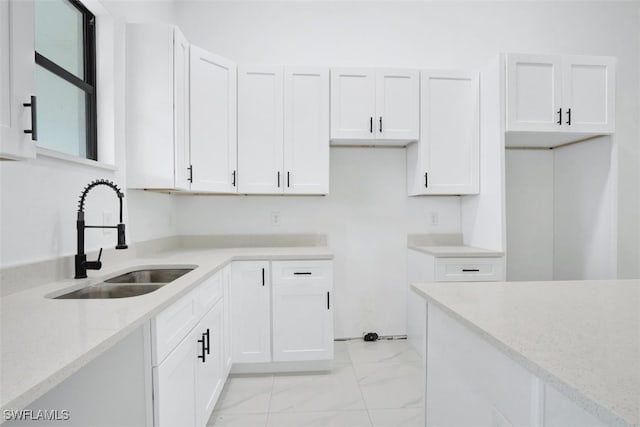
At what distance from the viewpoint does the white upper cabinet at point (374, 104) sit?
8.82 ft

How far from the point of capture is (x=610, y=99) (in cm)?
257

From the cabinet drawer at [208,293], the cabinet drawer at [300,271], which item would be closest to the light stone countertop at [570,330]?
the cabinet drawer at [208,293]

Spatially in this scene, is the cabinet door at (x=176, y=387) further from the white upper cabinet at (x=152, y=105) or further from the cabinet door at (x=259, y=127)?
the cabinet door at (x=259, y=127)

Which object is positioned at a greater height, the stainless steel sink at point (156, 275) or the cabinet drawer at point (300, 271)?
the stainless steel sink at point (156, 275)

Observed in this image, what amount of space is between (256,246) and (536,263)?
2577 mm

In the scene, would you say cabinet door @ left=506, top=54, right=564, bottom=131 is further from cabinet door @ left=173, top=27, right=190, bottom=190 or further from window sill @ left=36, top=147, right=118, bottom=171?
window sill @ left=36, top=147, right=118, bottom=171

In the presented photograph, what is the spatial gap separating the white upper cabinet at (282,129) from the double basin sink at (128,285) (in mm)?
916

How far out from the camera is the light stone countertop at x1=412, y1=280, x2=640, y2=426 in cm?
51

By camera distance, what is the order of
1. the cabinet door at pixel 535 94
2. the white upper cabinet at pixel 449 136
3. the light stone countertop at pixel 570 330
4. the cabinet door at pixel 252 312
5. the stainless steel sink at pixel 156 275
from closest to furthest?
1. the light stone countertop at pixel 570 330
2. the stainless steel sink at pixel 156 275
3. the cabinet door at pixel 252 312
4. the cabinet door at pixel 535 94
5. the white upper cabinet at pixel 449 136

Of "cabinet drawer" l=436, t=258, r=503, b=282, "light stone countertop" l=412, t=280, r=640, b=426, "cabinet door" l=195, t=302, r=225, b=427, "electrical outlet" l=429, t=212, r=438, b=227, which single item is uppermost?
"electrical outlet" l=429, t=212, r=438, b=227

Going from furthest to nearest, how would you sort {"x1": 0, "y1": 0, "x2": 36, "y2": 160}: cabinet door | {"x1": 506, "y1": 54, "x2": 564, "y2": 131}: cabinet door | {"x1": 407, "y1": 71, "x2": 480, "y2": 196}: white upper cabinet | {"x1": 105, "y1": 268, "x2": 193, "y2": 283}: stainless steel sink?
{"x1": 407, "y1": 71, "x2": 480, "y2": 196}: white upper cabinet, {"x1": 506, "y1": 54, "x2": 564, "y2": 131}: cabinet door, {"x1": 105, "y1": 268, "x2": 193, "y2": 283}: stainless steel sink, {"x1": 0, "y1": 0, "x2": 36, "y2": 160}: cabinet door

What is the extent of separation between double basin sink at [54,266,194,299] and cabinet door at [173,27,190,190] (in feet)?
1.88

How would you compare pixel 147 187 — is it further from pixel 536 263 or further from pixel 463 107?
pixel 536 263

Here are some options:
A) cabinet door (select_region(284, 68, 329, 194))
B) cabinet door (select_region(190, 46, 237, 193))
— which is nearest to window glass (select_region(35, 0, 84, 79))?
cabinet door (select_region(190, 46, 237, 193))
